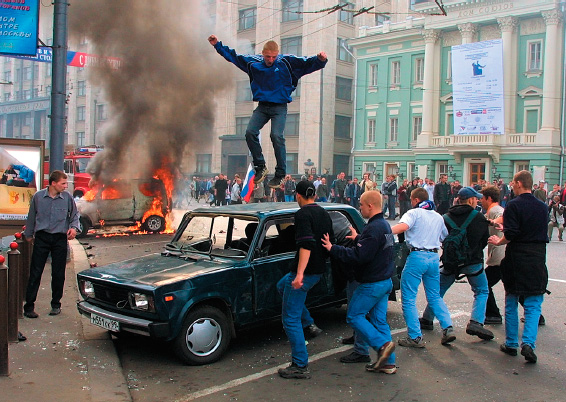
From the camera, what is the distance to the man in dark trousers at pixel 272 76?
623 cm

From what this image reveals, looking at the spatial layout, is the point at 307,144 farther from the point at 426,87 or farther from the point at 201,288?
the point at 201,288

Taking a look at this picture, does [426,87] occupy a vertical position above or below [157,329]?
above

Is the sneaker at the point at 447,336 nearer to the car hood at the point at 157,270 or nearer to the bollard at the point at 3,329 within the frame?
the car hood at the point at 157,270

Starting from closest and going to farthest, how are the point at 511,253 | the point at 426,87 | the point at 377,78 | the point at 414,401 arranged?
1. the point at 414,401
2. the point at 511,253
3. the point at 426,87
4. the point at 377,78

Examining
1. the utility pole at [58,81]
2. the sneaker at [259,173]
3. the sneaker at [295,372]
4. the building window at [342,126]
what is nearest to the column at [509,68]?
the building window at [342,126]

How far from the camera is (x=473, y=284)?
21.0 feet

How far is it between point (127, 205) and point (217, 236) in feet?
34.5

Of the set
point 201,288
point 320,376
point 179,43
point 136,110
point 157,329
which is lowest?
point 320,376

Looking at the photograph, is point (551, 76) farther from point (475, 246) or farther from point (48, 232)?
point (48, 232)

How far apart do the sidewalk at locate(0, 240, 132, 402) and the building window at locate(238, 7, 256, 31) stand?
38.8 metres

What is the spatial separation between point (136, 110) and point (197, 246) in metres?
12.2

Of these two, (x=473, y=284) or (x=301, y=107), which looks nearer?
(x=473, y=284)

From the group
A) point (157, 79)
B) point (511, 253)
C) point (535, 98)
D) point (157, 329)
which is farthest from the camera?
point (535, 98)

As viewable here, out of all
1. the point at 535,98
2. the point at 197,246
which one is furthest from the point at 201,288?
the point at 535,98
